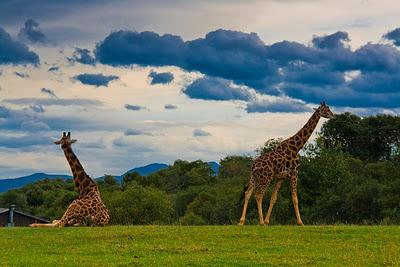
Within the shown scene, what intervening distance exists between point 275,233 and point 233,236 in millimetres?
1303

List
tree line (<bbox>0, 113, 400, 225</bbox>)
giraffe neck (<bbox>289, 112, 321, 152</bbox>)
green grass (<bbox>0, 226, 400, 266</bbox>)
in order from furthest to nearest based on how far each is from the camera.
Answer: tree line (<bbox>0, 113, 400, 225</bbox>) → giraffe neck (<bbox>289, 112, 321, 152</bbox>) → green grass (<bbox>0, 226, 400, 266</bbox>)

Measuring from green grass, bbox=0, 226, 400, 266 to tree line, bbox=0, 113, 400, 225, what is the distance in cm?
810

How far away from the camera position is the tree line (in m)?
48.1

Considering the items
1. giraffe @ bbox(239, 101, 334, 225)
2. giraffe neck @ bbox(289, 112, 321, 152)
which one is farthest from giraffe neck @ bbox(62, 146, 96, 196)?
giraffe neck @ bbox(289, 112, 321, 152)

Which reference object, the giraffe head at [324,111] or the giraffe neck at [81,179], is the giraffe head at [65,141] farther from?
the giraffe head at [324,111]

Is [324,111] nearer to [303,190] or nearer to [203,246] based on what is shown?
[203,246]

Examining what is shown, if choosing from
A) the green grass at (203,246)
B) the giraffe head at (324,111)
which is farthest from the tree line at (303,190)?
the green grass at (203,246)

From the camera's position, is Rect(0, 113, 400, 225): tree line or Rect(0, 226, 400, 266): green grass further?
Rect(0, 113, 400, 225): tree line

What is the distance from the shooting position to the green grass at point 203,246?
54.8ft

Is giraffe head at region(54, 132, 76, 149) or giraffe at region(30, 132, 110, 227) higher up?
giraffe head at region(54, 132, 76, 149)

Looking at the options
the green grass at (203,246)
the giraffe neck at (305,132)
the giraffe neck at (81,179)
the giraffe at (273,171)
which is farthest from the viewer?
the giraffe neck at (81,179)

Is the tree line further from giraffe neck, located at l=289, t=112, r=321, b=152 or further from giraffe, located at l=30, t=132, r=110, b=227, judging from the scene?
giraffe, located at l=30, t=132, r=110, b=227

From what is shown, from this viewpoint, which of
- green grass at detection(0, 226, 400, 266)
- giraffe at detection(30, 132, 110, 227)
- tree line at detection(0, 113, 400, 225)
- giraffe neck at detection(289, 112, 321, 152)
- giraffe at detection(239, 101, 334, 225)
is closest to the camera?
green grass at detection(0, 226, 400, 266)

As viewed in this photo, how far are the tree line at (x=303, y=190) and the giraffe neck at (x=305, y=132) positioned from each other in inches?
201
